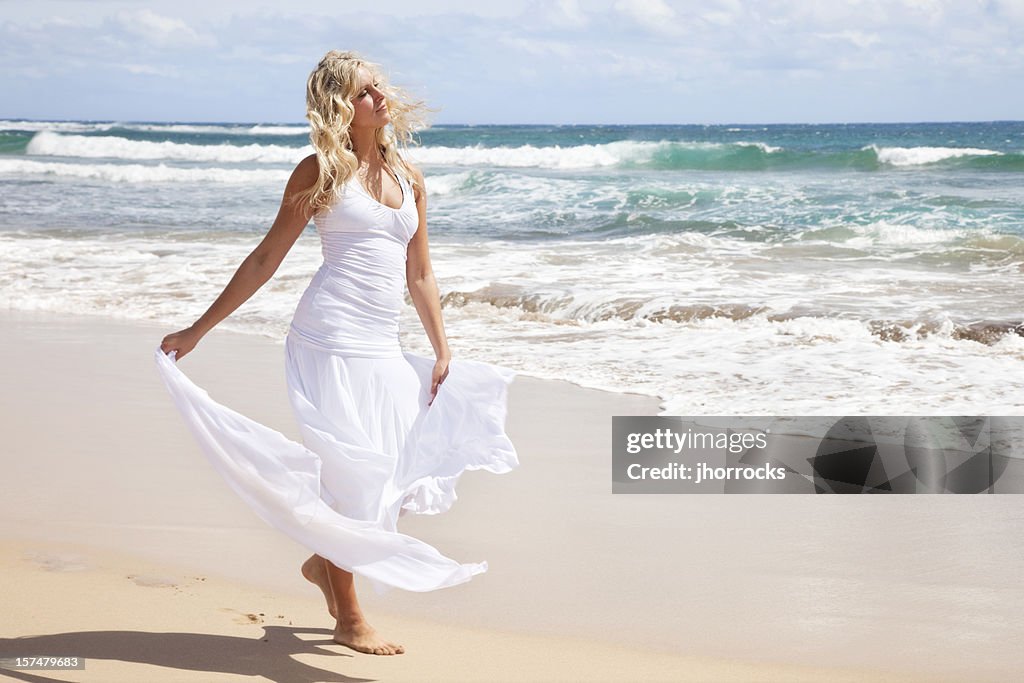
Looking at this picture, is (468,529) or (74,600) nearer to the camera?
(74,600)

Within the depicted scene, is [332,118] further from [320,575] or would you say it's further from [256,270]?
[320,575]

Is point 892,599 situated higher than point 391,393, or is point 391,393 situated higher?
point 391,393

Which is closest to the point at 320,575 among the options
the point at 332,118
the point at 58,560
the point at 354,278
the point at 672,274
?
the point at 354,278

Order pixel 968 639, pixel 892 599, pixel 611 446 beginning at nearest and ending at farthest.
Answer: pixel 968 639
pixel 892 599
pixel 611 446

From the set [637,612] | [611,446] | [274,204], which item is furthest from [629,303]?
[274,204]

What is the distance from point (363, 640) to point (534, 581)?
85cm

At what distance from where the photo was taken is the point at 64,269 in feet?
41.9

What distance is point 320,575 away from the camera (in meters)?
3.35

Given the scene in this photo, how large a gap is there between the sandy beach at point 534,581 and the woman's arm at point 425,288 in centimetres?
85

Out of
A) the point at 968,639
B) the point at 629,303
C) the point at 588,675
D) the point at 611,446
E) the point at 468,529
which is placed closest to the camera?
the point at 588,675

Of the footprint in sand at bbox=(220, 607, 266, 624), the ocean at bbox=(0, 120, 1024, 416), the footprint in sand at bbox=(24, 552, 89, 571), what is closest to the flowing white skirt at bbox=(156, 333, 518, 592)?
the footprint in sand at bbox=(220, 607, 266, 624)

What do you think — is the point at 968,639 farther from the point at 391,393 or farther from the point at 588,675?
the point at 391,393

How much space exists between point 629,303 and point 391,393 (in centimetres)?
739

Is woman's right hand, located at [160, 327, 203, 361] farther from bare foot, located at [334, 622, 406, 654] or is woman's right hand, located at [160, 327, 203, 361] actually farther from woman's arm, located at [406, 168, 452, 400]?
bare foot, located at [334, 622, 406, 654]
